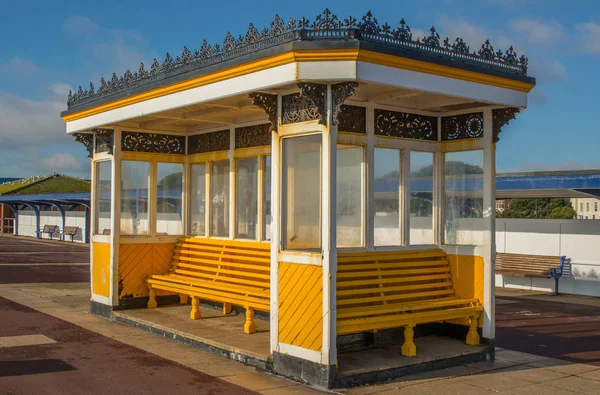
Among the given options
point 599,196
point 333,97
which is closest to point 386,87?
point 333,97

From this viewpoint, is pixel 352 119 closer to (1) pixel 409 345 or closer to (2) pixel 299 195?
(2) pixel 299 195

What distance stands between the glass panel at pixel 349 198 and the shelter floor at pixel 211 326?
1.73 metres

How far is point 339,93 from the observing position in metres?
7.29

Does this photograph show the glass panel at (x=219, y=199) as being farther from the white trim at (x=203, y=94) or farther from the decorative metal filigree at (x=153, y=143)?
the decorative metal filigree at (x=153, y=143)

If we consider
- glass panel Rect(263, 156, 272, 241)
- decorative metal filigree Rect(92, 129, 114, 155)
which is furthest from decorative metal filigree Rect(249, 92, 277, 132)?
decorative metal filigree Rect(92, 129, 114, 155)

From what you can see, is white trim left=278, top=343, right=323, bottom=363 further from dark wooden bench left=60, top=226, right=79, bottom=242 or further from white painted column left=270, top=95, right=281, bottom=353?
dark wooden bench left=60, top=226, right=79, bottom=242

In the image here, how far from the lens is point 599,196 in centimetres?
1577

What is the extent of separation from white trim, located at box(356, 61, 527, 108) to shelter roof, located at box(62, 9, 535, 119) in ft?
0.51

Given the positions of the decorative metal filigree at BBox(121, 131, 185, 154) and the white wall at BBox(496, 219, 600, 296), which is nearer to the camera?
the decorative metal filigree at BBox(121, 131, 185, 154)

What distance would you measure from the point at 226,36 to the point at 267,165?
2.78 m

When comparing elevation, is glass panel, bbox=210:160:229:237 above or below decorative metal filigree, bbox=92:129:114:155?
below

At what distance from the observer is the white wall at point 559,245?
15570mm

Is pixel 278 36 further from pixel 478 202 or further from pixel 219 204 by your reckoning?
pixel 219 204

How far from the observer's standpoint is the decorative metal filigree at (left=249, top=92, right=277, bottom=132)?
7.89 m
